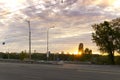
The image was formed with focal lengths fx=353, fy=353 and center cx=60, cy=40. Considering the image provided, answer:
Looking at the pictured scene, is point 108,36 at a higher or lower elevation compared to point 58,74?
higher

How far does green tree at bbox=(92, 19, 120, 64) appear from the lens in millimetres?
78750

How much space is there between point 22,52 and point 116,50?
41031mm

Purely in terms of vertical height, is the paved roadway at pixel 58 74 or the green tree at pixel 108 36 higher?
the green tree at pixel 108 36

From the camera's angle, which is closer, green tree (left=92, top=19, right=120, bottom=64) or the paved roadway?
the paved roadway

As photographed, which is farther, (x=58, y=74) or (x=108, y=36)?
(x=108, y=36)

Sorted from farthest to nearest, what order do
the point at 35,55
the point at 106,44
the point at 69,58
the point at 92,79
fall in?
the point at 35,55 → the point at 69,58 → the point at 106,44 → the point at 92,79

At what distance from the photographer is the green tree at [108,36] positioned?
78750 mm

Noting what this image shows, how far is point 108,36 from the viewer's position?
7900cm

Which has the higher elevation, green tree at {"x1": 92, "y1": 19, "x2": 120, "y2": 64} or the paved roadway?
green tree at {"x1": 92, "y1": 19, "x2": 120, "y2": 64}

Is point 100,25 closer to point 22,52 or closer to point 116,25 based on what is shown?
point 116,25

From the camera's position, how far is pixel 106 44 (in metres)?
79.2

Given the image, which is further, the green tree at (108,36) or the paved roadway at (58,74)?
the green tree at (108,36)

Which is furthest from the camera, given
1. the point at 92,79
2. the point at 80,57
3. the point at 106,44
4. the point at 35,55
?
the point at 35,55

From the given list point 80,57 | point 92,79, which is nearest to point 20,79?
point 92,79
